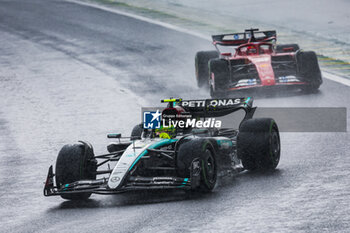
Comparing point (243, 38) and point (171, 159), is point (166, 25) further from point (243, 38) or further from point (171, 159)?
point (171, 159)

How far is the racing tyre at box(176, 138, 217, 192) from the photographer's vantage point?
33.5 ft

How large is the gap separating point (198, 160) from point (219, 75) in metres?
8.84

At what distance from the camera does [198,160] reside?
10.2 meters

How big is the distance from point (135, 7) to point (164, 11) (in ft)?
6.08

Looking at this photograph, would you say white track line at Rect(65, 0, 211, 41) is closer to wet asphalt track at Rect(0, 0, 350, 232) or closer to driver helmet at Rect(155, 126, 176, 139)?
wet asphalt track at Rect(0, 0, 350, 232)

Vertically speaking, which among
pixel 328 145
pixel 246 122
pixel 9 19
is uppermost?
pixel 246 122

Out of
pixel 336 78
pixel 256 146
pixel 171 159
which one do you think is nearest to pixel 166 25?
pixel 336 78

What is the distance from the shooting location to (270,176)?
11328mm

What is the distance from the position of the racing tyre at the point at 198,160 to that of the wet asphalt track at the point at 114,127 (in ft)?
0.65

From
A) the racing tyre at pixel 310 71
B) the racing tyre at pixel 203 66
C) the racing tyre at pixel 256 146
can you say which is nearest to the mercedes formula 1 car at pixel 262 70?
the racing tyre at pixel 310 71

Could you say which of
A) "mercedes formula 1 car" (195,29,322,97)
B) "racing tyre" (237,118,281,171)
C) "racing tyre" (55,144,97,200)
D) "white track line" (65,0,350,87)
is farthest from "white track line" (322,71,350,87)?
"racing tyre" (55,144,97,200)

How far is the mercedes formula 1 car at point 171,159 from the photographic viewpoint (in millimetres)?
10078

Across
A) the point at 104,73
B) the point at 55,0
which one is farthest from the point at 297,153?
the point at 55,0

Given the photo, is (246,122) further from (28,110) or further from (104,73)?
(104,73)
